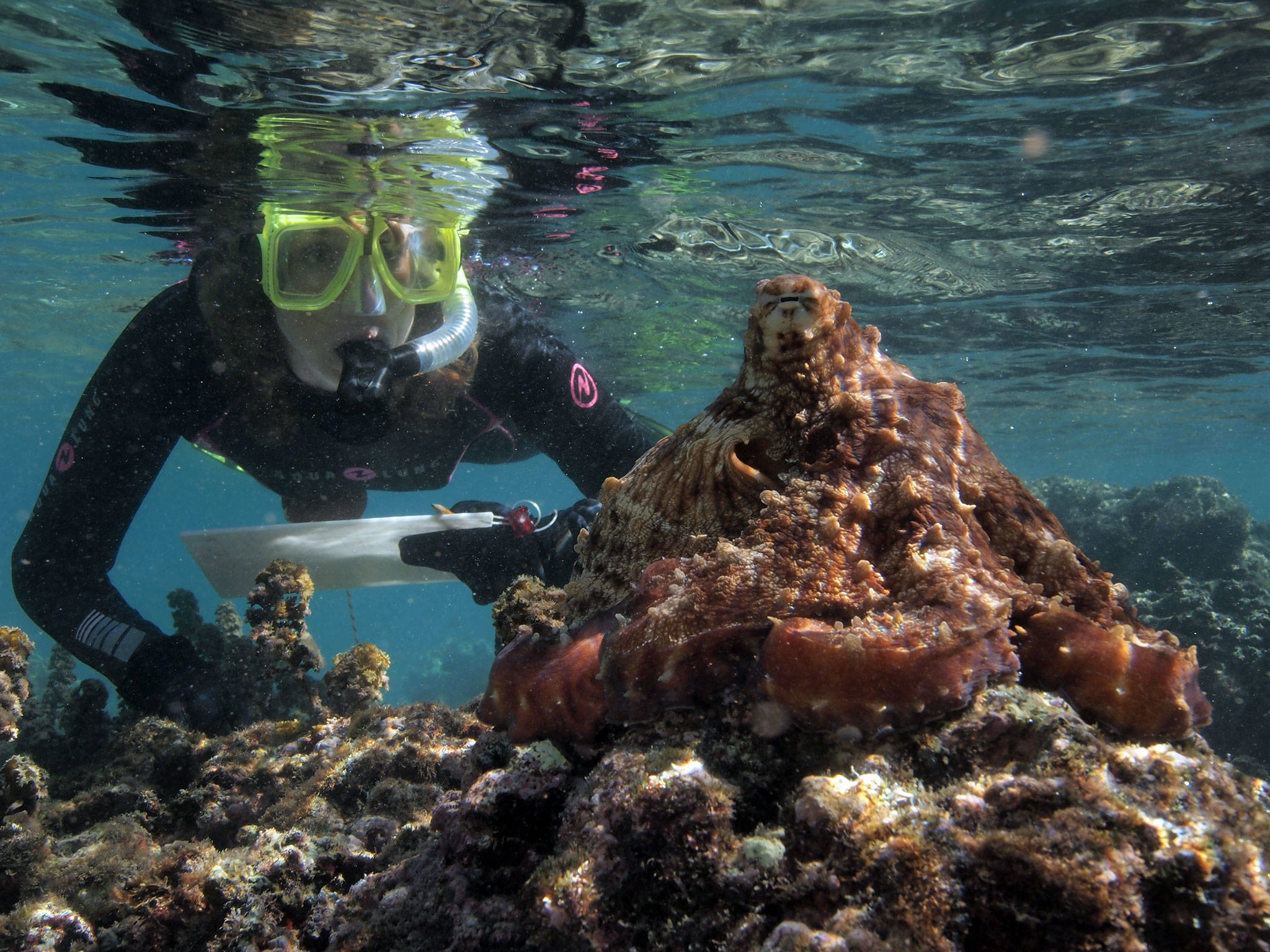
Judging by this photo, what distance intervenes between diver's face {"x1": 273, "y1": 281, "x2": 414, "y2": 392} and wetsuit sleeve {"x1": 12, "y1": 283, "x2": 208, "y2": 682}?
665 mm

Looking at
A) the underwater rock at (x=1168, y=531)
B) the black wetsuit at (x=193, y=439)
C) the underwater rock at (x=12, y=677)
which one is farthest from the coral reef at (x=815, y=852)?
the underwater rock at (x=1168, y=531)

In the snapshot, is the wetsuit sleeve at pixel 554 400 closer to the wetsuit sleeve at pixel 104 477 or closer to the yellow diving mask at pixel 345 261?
the yellow diving mask at pixel 345 261

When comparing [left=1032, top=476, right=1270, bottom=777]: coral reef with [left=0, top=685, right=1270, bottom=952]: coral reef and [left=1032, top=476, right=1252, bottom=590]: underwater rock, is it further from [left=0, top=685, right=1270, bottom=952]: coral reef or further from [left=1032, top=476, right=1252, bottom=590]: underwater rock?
[left=0, top=685, right=1270, bottom=952]: coral reef

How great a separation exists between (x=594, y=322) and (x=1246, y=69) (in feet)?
39.9

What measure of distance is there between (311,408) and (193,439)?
1377mm

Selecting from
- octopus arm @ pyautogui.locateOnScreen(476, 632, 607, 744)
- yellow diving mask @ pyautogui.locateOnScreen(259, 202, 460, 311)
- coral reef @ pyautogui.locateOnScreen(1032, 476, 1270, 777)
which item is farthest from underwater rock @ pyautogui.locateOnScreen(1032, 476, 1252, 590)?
octopus arm @ pyautogui.locateOnScreen(476, 632, 607, 744)

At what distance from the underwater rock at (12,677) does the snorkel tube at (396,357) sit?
2570 millimetres

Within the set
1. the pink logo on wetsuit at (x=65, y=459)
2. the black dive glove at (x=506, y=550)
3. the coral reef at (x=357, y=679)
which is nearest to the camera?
the black dive glove at (x=506, y=550)

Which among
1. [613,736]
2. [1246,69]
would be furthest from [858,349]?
[1246,69]

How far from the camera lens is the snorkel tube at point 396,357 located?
476 cm

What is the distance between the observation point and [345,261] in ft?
18.2

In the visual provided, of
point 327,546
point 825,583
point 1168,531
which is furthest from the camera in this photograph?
point 1168,531

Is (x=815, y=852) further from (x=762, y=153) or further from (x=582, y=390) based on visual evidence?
(x=762, y=153)

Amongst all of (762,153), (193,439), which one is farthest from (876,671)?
(762,153)
